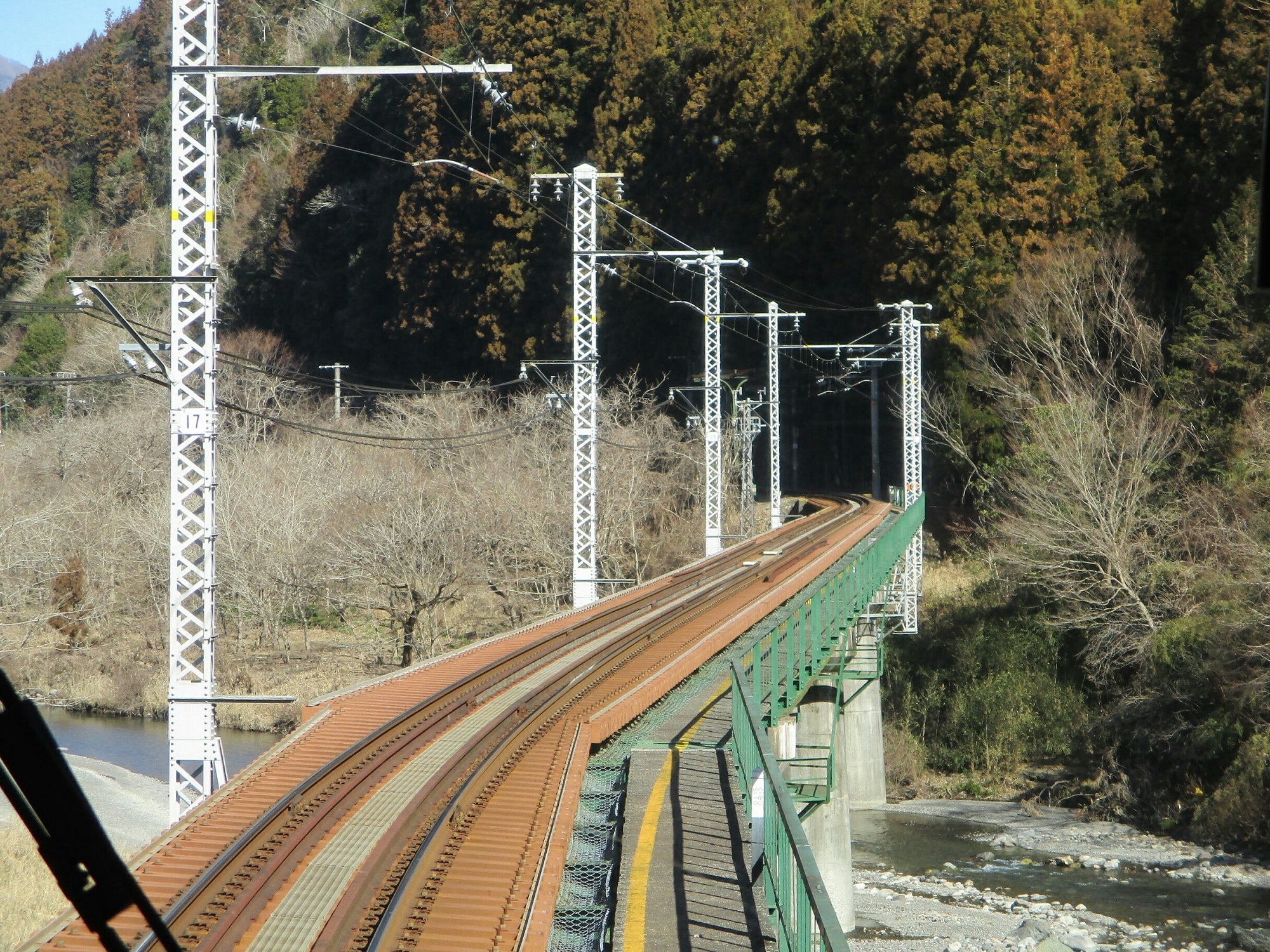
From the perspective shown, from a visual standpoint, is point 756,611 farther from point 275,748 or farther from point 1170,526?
point 1170,526

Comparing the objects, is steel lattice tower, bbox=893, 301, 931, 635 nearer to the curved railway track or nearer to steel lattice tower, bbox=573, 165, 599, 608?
steel lattice tower, bbox=573, 165, 599, 608

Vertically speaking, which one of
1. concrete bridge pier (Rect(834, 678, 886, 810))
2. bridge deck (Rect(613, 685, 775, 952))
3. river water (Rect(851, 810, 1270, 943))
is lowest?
river water (Rect(851, 810, 1270, 943))

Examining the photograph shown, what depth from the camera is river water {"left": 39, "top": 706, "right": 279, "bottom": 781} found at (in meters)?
26.2

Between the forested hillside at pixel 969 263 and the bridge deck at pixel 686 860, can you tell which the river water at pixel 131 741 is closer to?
the forested hillside at pixel 969 263

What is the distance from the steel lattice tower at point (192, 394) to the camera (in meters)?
11.5

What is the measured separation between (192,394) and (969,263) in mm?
30065

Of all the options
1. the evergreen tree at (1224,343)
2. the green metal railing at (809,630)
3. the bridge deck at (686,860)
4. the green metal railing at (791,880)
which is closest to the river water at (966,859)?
the green metal railing at (809,630)

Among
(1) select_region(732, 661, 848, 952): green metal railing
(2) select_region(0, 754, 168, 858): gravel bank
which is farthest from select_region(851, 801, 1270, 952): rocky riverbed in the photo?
(1) select_region(732, 661, 848, 952): green metal railing

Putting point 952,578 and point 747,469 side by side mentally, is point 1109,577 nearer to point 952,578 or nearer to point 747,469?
point 952,578

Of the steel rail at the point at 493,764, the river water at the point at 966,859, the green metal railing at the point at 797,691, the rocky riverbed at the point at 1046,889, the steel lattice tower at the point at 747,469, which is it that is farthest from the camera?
the steel lattice tower at the point at 747,469

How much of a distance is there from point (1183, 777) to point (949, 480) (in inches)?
603

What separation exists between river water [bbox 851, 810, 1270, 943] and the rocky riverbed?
3 cm

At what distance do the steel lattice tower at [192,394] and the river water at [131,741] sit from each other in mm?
13901

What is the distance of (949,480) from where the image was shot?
3984 centimetres
